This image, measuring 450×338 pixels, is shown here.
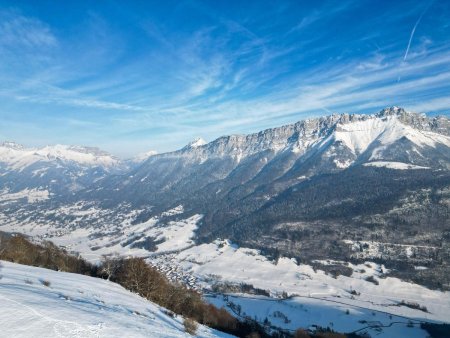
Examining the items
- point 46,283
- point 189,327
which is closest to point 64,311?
point 46,283

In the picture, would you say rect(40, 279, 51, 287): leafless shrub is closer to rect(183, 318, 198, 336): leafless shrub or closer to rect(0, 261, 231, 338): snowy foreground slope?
rect(0, 261, 231, 338): snowy foreground slope

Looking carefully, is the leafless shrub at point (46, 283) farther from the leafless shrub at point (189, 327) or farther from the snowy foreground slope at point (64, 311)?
the leafless shrub at point (189, 327)

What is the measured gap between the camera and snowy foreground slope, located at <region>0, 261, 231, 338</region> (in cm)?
1327

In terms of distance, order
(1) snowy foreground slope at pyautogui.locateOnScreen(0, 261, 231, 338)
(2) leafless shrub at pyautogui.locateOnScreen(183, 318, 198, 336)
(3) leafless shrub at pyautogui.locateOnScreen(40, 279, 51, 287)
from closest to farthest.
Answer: (1) snowy foreground slope at pyautogui.locateOnScreen(0, 261, 231, 338) < (3) leafless shrub at pyautogui.locateOnScreen(40, 279, 51, 287) < (2) leafless shrub at pyautogui.locateOnScreen(183, 318, 198, 336)

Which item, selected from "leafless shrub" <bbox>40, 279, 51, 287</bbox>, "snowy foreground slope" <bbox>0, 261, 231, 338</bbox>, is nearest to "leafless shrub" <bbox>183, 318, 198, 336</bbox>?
"snowy foreground slope" <bbox>0, 261, 231, 338</bbox>

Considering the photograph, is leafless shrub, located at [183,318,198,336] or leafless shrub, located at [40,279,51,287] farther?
leafless shrub, located at [183,318,198,336]

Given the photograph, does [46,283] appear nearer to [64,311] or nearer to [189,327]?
[64,311]

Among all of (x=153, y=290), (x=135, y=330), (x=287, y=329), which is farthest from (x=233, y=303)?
(x=135, y=330)

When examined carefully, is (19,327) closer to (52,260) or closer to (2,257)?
(2,257)

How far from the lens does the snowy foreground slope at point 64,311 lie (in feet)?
43.5

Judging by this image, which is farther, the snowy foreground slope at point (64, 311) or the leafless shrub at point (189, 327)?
the leafless shrub at point (189, 327)

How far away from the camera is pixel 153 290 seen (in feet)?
117

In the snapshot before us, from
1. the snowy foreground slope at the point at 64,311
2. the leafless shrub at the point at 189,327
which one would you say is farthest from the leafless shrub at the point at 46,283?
the leafless shrub at the point at 189,327

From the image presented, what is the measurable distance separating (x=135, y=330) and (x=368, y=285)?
182 m
